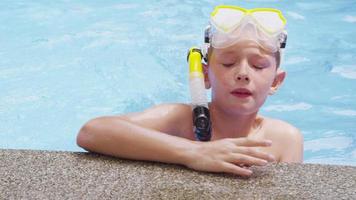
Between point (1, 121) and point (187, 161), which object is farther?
point (1, 121)

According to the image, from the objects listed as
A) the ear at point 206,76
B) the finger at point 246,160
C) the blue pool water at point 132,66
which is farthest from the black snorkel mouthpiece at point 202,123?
the blue pool water at point 132,66

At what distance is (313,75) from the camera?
21.8ft

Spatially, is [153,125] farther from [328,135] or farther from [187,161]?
[328,135]

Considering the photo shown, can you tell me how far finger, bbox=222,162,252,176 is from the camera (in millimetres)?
2033

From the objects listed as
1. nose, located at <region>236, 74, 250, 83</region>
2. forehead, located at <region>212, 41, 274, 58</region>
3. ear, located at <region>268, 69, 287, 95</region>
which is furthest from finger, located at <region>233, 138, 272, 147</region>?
ear, located at <region>268, 69, 287, 95</region>

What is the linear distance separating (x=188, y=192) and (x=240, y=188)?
17 cm

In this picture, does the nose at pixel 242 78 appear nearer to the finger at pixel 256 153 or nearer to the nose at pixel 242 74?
the nose at pixel 242 74

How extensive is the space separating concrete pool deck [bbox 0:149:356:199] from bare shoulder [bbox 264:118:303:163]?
2.48 ft

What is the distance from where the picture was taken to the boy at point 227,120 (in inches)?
82.8

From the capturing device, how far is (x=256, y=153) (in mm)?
2061

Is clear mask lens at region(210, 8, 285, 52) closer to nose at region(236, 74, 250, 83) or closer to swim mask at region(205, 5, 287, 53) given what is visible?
swim mask at region(205, 5, 287, 53)

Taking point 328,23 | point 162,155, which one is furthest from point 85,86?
point 162,155

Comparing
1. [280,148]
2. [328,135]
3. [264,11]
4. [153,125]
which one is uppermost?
[264,11]

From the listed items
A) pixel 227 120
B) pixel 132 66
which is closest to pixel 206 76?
pixel 227 120
